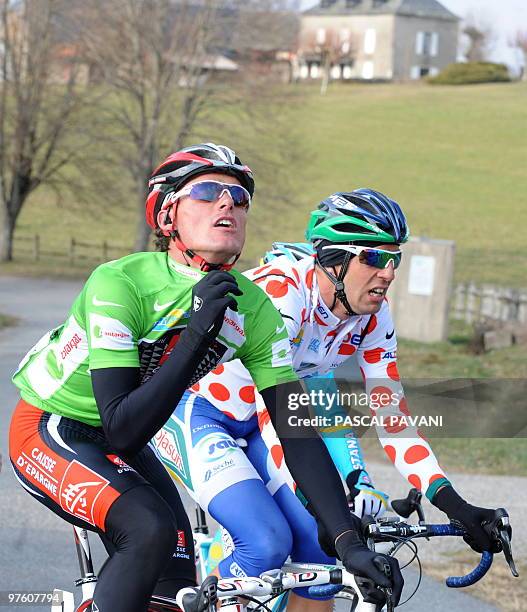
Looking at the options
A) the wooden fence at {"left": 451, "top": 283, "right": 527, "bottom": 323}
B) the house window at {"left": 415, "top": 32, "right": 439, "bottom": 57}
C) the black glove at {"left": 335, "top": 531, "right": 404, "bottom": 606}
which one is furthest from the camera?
the house window at {"left": 415, "top": 32, "right": 439, "bottom": 57}

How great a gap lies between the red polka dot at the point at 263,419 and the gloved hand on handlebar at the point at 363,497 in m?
0.43

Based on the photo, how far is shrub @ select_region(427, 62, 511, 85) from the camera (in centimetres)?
10206

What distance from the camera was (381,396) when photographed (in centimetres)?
415

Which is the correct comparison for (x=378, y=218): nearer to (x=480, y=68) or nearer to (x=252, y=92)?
(x=252, y=92)

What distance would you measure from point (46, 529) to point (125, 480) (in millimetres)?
4029

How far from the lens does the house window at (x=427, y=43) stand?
14912 centimetres

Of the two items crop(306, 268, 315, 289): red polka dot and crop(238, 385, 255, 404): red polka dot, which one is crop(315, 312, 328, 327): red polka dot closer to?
crop(306, 268, 315, 289): red polka dot

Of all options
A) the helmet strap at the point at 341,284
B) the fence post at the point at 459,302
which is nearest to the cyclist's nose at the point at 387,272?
the helmet strap at the point at 341,284

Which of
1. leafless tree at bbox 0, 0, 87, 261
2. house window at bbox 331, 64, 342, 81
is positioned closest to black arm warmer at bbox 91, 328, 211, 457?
leafless tree at bbox 0, 0, 87, 261

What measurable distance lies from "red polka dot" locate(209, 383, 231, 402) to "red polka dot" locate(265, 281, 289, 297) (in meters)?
0.39

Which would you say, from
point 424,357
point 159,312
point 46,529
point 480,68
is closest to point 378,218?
point 159,312

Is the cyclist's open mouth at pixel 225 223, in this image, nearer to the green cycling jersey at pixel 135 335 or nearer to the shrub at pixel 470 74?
the green cycling jersey at pixel 135 335

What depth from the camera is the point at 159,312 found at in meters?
3.21

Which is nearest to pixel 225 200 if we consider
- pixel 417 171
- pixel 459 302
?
pixel 459 302
